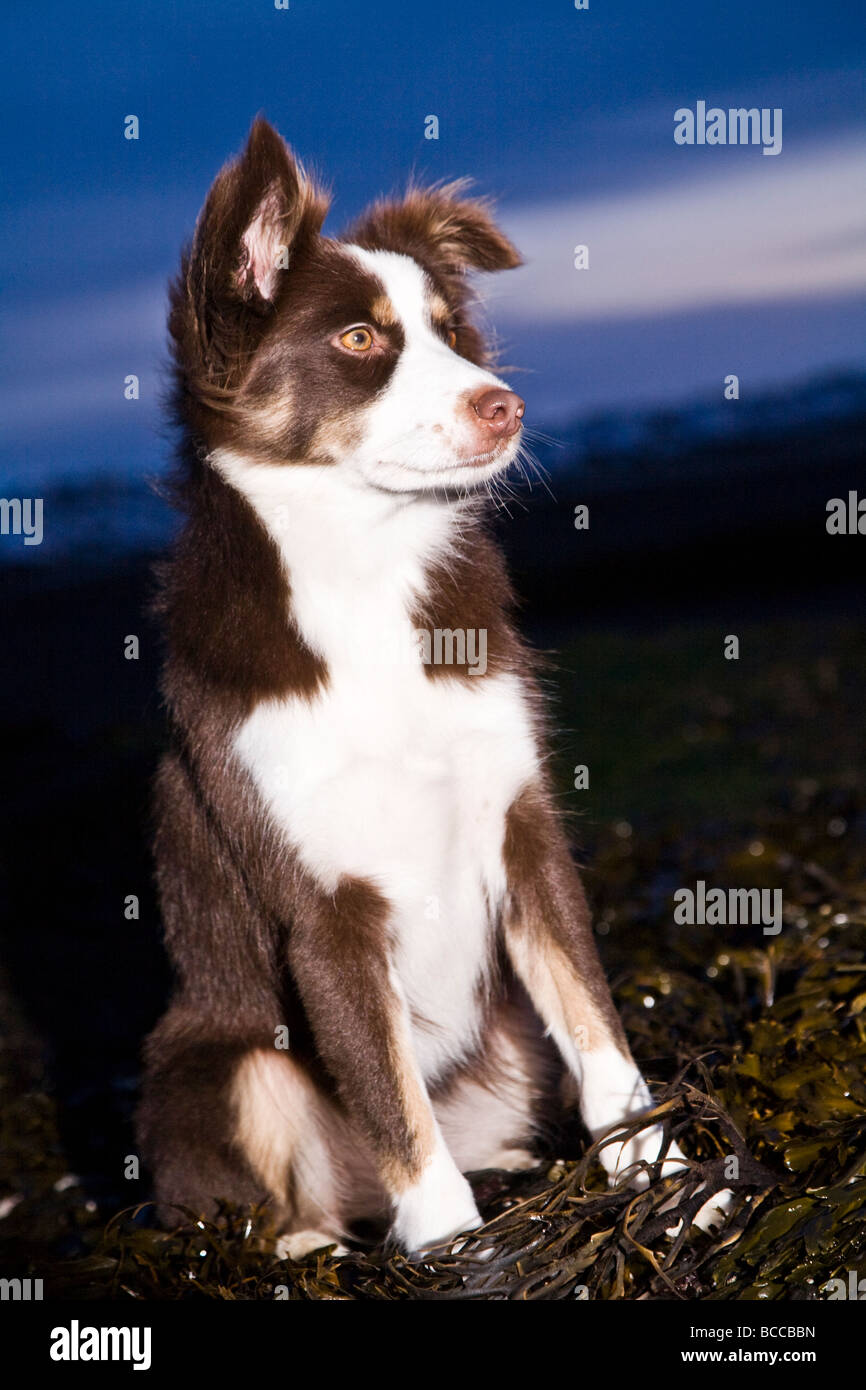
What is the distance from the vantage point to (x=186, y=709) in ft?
10.8

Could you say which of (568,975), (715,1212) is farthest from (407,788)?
(715,1212)

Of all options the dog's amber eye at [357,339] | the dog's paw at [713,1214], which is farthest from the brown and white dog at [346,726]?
the dog's paw at [713,1214]

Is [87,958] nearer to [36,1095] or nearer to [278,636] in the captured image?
[36,1095]

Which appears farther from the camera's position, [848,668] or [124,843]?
[848,668]

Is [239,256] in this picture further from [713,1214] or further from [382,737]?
[713,1214]

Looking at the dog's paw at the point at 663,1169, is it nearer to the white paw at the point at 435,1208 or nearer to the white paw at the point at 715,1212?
the white paw at the point at 715,1212

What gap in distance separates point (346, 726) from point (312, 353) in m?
0.88

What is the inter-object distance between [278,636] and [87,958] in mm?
3284

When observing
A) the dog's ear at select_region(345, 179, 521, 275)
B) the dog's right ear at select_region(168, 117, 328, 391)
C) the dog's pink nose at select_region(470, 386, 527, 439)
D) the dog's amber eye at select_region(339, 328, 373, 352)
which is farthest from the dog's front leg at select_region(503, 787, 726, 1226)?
the dog's ear at select_region(345, 179, 521, 275)

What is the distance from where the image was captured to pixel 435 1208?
10.0 feet

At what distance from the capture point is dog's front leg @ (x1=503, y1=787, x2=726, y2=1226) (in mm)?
3203

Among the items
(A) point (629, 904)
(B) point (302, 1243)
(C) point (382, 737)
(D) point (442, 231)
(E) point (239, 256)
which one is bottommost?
(B) point (302, 1243)

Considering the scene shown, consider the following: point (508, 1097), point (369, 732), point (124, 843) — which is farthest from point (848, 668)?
point (369, 732)

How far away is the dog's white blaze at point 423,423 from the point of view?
306 centimetres
